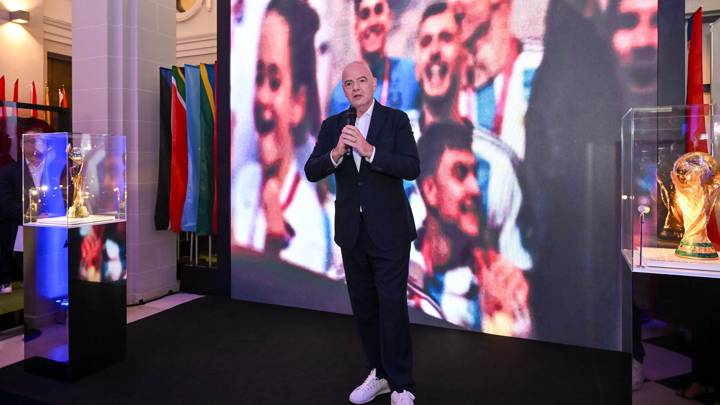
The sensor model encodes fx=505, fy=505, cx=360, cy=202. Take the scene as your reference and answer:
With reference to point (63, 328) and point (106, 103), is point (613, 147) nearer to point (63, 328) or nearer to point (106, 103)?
point (63, 328)

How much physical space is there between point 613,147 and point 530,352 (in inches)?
50.9

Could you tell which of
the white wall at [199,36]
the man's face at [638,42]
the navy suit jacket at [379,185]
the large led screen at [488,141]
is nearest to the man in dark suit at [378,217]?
the navy suit jacket at [379,185]

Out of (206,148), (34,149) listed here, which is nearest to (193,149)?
(206,148)

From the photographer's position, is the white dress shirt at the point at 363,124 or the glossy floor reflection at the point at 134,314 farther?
the glossy floor reflection at the point at 134,314

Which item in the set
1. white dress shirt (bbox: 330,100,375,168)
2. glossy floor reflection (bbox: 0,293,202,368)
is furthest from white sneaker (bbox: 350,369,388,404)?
glossy floor reflection (bbox: 0,293,202,368)

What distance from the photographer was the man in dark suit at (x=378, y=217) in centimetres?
213

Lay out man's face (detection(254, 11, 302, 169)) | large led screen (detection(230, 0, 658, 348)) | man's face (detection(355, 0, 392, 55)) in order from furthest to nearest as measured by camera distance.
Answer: man's face (detection(254, 11, 302, 169)) < man's face (detection(355, 0, 392, 55)) < large led screen (detection(230, 0, 658, 348))

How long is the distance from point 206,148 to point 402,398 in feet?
9.48

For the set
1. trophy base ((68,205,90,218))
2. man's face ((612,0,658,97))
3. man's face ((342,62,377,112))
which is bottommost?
trophy base ((68,205,90,218))

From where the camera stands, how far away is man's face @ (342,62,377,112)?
2.12 meters

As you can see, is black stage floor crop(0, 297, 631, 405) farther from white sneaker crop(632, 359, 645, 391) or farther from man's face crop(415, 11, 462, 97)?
man's face crop(415, 11, 462, 97)

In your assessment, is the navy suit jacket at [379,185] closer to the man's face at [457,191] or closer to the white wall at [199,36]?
the man's face at [457,191]

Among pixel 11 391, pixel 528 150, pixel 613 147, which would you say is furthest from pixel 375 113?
pixel 11 391

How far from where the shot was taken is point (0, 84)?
Answer: 5.26 meters
